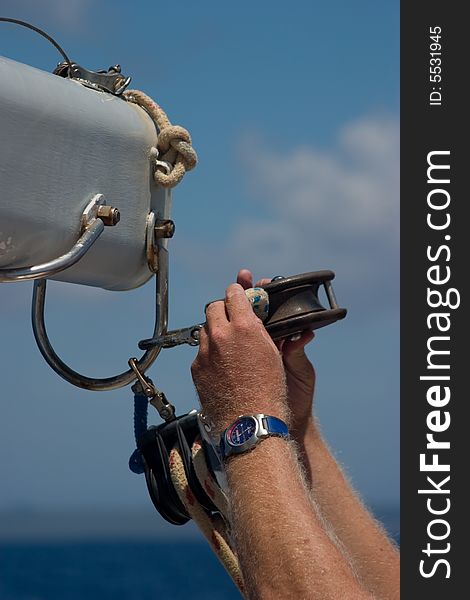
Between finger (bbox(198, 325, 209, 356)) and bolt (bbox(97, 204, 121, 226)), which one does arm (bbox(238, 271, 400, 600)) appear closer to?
finger (bbox(198, 325, 209, 356))

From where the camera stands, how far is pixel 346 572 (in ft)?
6.73

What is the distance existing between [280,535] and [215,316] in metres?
0.41

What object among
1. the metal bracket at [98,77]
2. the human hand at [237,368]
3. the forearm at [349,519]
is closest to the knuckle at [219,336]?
the human hand at [237,368]

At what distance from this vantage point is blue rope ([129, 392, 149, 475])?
2410 millimetres

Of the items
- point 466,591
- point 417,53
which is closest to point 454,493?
point 466,591

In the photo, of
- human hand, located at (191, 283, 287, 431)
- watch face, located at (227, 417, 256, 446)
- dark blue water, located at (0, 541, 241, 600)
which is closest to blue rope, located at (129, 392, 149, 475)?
human hand, located at (191, 283, 287, 431)

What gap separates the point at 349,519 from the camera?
282 cm

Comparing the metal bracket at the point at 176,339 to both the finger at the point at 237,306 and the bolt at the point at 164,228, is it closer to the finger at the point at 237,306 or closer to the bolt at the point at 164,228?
the finger at the point at 237,306

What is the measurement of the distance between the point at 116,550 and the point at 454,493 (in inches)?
2595

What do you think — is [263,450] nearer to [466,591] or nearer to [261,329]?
[261,329]

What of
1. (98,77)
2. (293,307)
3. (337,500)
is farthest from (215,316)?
(337,500)

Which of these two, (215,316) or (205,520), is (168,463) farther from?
(215,316)

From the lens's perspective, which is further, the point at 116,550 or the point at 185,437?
the point at 116,550

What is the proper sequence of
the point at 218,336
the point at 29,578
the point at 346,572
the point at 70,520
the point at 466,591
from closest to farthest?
the point at 346,572 < the point at 218,336 < the point at 466,591 < the point at 29,578 < the point at 70,520
